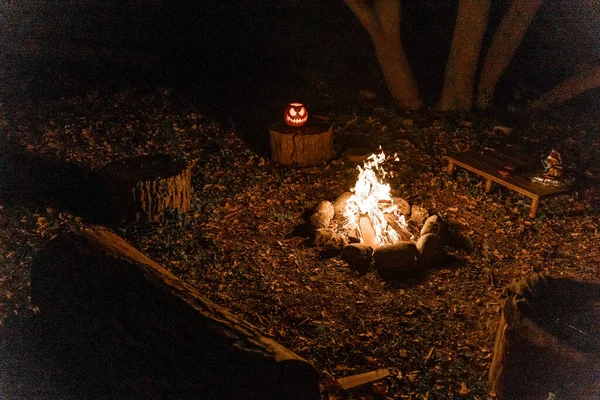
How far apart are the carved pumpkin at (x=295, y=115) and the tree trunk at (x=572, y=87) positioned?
14.2 feet

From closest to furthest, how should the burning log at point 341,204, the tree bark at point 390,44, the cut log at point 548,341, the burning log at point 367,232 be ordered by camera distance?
the cut log at point 548,341 → the burning log at point 367,232 → the burning log at point 341,204 → the tree bark at point 390,44

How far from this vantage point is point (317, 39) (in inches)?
461

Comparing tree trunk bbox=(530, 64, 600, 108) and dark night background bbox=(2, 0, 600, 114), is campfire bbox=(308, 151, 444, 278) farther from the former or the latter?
tree trunk bbox=(530, 64, 600, 108)

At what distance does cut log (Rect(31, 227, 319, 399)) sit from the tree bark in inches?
222

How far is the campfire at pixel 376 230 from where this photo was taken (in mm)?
5480

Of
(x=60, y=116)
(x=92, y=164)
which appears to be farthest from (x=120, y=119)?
(x=92, y=164)

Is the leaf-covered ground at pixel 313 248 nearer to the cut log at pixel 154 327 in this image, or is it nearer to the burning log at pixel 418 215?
the burning log at pixel 418 215

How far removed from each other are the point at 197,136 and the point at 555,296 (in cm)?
593

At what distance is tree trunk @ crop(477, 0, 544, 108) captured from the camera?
8438 millimetres

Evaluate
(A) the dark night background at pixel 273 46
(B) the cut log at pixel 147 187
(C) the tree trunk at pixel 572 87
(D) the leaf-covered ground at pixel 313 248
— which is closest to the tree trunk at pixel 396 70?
(D) the leaf-covered ground at pixel 313 248

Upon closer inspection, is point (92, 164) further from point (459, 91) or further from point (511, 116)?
point (511, 116)

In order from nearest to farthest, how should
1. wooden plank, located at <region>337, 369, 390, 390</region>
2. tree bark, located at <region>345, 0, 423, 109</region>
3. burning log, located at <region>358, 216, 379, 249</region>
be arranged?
1. wooden plank, located at <region>337, 369, 390, 390</region>
2. burning log, located at <region>358, 216, 379, 249</region>
3. tree bark, located at <region>345, 0, 423, 109</region>

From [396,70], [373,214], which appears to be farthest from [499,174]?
[396,70]

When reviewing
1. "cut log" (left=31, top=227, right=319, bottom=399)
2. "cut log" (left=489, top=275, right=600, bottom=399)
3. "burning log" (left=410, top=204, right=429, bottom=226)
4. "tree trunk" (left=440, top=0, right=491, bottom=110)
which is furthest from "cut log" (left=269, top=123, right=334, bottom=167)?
"cut log" (left=489, top=275, right=600, bottom=399)
